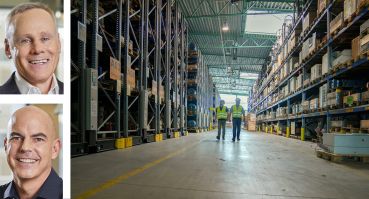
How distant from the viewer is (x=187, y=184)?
3.26 metres

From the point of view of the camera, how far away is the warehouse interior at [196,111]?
343 centimetres

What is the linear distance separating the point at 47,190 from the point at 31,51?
53 centimetres

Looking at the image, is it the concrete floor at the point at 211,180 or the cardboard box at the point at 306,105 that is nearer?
the concrete floor at the point at 211,180

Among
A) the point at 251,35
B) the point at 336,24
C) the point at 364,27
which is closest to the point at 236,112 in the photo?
the point at 336,24

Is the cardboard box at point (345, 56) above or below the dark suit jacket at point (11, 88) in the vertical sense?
above

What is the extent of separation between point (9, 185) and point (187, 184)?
2.20 meters

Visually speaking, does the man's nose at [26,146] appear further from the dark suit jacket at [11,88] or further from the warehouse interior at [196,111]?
the warehouse interior at [196,111]

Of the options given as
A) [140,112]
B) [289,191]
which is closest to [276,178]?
[289,191]

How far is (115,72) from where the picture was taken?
7.03m

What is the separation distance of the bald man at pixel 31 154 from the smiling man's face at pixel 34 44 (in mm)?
153

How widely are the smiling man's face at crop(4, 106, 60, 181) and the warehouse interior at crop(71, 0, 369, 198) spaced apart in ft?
5.34

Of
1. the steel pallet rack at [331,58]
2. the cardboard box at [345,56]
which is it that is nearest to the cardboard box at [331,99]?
the steel pallet rack at [331,58]

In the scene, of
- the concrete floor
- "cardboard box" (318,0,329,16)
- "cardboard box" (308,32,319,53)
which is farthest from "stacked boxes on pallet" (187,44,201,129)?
the concrete floor

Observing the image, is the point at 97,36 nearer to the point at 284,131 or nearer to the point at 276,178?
the point at 276,178
